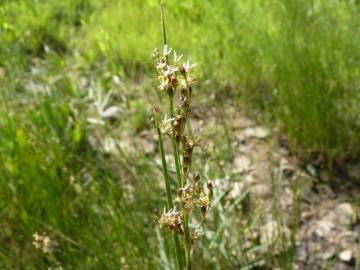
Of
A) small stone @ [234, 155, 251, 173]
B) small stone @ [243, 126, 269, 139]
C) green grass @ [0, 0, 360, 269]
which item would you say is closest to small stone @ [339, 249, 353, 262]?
green grass @ [0, 0, 360, 269]

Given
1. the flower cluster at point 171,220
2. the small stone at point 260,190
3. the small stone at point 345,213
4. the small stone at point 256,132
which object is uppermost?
the small stone at point 256,132

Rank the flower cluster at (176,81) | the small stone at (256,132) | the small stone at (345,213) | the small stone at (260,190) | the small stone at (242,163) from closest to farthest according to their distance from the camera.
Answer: the flower cluster at (176,81) < the small stone at (345,213) < the small stone at (260,190) < the small stone at (242,163) < the small stone at (256,132)

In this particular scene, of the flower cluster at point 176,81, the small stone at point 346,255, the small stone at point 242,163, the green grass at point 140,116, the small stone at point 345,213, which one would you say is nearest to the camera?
the flower cluster at point 176,81

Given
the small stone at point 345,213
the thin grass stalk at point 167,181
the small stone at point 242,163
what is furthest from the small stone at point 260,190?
the thin grass stalk at point 167,181

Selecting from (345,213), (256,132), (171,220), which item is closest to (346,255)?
(345,213)

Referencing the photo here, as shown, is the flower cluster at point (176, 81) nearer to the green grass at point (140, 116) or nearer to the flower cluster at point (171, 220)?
the flower cluster at point (171, 220)

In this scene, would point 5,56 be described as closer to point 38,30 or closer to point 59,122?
point 59,122
